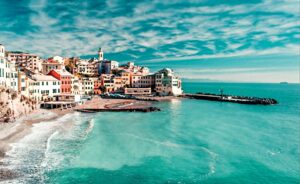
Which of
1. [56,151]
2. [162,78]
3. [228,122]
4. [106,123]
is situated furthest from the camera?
[162,78]

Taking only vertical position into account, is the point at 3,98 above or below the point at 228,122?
above

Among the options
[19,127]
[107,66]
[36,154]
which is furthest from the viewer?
[107,66]

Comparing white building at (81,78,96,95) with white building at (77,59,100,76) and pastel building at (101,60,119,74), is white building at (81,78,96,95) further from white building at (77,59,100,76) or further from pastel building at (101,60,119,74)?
pastel building at (101,60,119,74)

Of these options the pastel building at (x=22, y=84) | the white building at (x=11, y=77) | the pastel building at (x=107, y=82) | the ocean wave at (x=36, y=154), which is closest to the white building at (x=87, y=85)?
the pastel building at (x=107, y=82)

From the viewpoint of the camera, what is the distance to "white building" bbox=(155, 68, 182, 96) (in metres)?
125

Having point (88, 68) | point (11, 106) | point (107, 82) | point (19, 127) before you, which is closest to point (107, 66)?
point (88, 68)

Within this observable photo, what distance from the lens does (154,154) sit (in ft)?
109

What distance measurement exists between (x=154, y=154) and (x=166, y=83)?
307ft

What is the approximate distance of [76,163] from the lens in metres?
29.0

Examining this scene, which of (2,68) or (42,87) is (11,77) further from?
(42,87)

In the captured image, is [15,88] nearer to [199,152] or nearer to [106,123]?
[106,123]

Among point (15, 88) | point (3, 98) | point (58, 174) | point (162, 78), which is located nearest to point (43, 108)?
point (15, 88)

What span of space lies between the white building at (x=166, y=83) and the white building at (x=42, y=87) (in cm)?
5494

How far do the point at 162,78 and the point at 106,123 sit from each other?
73803 mm
